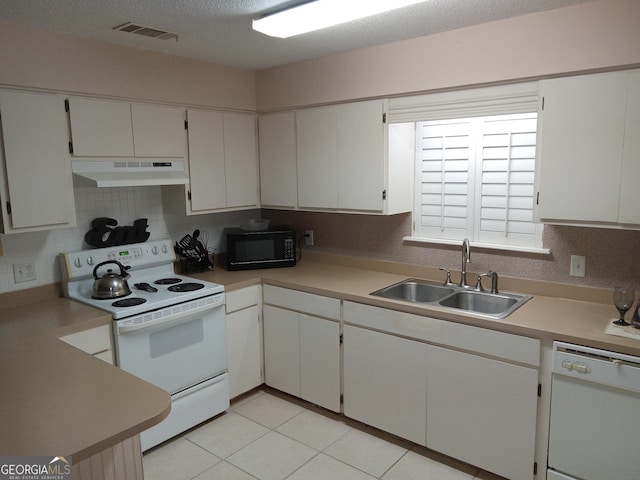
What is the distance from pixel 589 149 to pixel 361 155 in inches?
50.9

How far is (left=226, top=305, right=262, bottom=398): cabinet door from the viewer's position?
3.13 meters

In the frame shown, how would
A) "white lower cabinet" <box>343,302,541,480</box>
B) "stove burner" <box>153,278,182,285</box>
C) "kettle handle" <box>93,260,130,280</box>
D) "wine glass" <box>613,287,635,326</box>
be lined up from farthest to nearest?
"stove burner" <box>153,278,182,285</box>
"kettle handle" <box>93,260,130,280</box>
"white lower cabinet" <box>343,302,541,480</box>
"wine glass" <box>613,287,635,326</box>

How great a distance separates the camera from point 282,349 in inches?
127

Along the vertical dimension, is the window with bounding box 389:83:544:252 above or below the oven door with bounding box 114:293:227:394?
above

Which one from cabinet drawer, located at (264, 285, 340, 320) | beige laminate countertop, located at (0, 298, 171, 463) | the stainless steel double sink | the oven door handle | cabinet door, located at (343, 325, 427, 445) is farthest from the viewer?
cabinet drawer, located at (264, 285, 340, 320)

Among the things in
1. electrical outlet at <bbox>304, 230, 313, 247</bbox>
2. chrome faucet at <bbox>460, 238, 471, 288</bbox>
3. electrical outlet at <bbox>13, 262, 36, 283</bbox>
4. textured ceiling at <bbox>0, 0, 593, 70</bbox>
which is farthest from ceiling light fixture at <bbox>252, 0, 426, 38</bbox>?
electrical outlet at <bbox>13, 262, 36, 283</bbox>

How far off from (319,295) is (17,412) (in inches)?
70.3

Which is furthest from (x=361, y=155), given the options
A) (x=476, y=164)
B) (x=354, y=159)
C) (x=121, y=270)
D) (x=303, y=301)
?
(x=121, y=270)

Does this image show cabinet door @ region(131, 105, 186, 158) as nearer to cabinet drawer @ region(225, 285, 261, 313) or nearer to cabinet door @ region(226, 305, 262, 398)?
cabinet drawer @ region(225, 285, 261, 313)

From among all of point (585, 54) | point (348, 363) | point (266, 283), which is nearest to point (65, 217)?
point (266, 283)

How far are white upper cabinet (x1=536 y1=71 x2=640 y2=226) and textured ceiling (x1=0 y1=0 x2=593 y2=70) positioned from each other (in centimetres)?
40

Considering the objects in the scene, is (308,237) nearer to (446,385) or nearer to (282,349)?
(282,349)

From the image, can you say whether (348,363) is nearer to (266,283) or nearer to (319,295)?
(319,295)

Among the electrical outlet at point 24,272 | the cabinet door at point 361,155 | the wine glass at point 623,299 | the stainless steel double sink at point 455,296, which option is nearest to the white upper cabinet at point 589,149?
the wine glass at point 623,299
